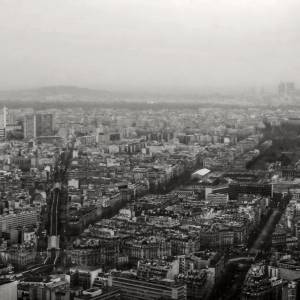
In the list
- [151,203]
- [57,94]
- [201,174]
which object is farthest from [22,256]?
[201,174]

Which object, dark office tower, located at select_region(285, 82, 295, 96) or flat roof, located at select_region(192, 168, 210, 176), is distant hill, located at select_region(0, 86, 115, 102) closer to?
flat roof, located at select_region(192, 168, 210, 176)

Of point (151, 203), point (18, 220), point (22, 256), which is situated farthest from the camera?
point (151, 203)

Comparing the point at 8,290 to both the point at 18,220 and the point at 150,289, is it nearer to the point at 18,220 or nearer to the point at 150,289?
the point at 150,289

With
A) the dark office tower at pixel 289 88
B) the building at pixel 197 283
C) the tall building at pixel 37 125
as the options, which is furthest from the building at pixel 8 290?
the tall building at pixel 37 125

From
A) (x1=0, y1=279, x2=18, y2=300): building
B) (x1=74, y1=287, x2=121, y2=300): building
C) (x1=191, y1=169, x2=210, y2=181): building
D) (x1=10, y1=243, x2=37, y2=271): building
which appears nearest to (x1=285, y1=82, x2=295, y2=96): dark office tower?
(x1=191, y1=169, x2=210, y2=181): building

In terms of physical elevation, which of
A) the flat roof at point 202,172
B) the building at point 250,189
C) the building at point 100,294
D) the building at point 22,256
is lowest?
the building at point 22,256

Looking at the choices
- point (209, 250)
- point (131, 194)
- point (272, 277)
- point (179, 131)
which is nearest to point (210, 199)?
point (131, 194)

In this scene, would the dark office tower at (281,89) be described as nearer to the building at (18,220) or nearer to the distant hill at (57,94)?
the distant hill at (57,94)
